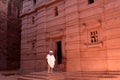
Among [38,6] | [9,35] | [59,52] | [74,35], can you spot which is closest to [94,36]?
[74,35]

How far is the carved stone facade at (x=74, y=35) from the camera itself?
11070 mm

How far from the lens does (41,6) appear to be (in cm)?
1703

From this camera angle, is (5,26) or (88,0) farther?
(5,26)

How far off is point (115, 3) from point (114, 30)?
1481 millimetres

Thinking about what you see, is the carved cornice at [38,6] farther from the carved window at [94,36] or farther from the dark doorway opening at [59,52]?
the carved window at [94,36]

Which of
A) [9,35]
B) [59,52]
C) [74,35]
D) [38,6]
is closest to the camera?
[74,35]

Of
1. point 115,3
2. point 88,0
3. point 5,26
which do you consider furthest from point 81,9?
point 5,26

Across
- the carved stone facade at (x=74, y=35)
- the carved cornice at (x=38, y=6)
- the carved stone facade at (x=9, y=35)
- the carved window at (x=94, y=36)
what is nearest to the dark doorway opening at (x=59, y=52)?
the carved stone facade at (x=74, y=35)

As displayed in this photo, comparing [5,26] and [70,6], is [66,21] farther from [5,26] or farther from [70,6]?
[5,26]

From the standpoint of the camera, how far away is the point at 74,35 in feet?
43.9

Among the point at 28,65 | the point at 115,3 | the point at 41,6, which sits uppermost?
the point at 41,6

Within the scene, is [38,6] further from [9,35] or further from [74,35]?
[9,35]

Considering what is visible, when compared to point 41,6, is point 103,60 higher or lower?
lower

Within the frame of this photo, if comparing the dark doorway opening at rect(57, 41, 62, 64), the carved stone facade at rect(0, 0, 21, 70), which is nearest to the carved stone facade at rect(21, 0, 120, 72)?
the dark doorway opening at rect(57, 41, 62, 64)
